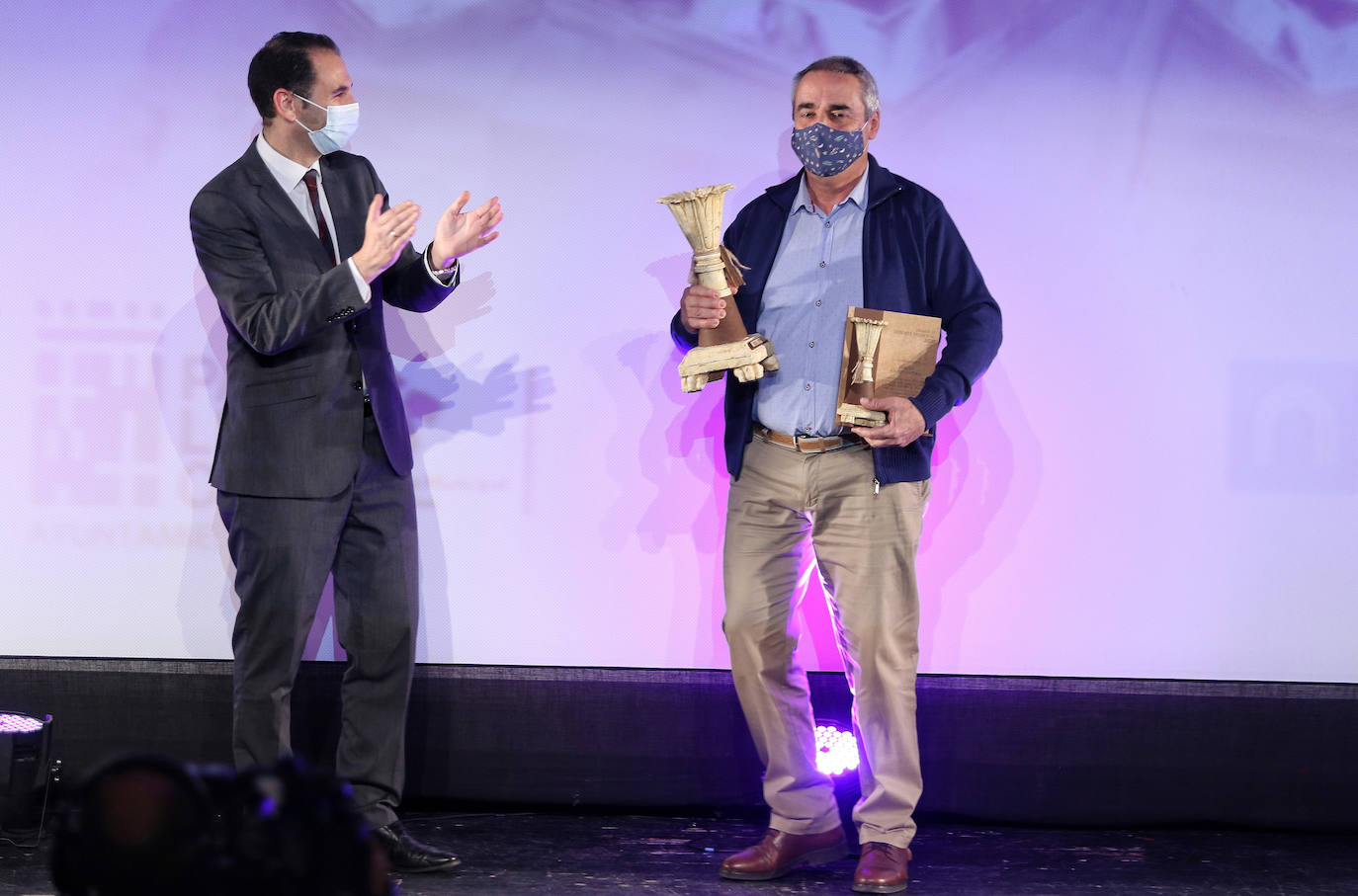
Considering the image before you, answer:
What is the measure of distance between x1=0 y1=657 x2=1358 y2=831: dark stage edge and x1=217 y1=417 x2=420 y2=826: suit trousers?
1.72 feet

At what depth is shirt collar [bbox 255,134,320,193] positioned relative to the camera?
3.21m

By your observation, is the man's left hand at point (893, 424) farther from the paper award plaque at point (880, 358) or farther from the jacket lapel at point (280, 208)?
the jacket lapel at point (280, 208)

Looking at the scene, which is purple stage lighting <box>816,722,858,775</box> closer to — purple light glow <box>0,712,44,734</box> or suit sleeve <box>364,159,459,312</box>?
suit sleeve <box>364,159,459,312</box>

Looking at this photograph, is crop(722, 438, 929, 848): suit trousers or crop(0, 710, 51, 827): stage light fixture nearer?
crop(722, 438, 929, 848): suit trousers

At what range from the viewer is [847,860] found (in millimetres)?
3334

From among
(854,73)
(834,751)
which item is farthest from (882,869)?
(854,73)

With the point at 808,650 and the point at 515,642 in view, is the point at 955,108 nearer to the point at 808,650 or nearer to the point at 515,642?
the point at 808,650

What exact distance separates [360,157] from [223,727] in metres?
1.71

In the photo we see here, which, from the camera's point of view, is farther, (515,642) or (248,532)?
(515,642)

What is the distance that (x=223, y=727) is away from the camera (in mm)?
3756

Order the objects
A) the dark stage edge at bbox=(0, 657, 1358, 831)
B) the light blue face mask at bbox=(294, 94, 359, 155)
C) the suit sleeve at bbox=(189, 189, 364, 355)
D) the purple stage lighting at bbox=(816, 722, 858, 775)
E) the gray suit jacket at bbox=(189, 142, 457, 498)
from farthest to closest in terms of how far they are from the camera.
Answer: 1. the dark stage edge at bbox=(0, 657, 1358, 831)
2. the purple stage lighting at bbox=(816, 722, 858, 775)
3. the light blue face mask at bbox=(294, 94, 359, 155)
4. the gray suit jacket at bbox=(189, 142, 457, 498)
5. the suit sleeve at bbox=(189, 189, 364, 355)

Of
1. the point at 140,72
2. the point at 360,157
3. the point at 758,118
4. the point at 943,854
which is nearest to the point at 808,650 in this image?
the point at 943,854

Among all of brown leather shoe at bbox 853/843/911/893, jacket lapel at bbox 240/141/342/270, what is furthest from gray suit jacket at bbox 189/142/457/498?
brown leather shoe at bbox 853/843/911/893

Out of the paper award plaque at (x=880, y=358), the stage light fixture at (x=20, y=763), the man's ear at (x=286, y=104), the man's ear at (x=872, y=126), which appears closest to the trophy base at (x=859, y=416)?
the paper award plaque at (x=880, y=358)
